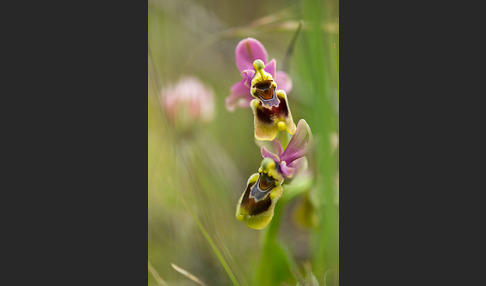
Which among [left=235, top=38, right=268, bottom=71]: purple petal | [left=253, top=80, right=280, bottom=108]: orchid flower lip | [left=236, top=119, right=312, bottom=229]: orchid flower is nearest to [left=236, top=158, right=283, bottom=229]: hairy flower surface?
[left=236, top=119, right=312, bottom=229]: orchid flower

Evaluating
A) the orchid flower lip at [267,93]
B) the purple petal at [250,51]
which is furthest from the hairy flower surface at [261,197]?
the purple petal at [250,51]

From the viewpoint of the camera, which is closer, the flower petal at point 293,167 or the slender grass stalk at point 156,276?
the flower petal at point 293,167

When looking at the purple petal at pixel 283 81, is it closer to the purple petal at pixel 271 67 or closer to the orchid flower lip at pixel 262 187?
the purple petal at pixel 271 67

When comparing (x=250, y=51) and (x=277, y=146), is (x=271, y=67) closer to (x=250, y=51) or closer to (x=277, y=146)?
(x=250, y=51)

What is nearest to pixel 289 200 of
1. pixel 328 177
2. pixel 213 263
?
pixel 328 177

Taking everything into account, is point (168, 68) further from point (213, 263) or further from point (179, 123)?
point (213, 263)

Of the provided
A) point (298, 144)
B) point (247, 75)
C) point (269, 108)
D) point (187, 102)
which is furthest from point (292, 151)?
point (187, 102)

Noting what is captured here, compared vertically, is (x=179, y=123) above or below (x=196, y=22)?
below

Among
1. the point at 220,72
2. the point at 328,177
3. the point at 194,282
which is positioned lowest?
the point at 194,282
